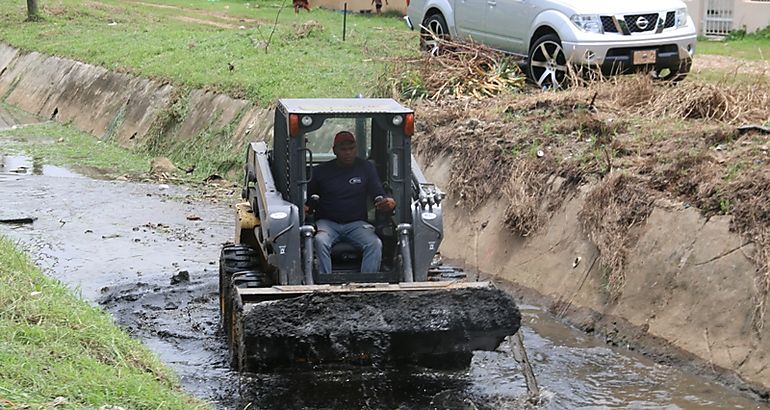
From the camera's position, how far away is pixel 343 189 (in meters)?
10.9

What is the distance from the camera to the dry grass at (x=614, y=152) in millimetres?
11750

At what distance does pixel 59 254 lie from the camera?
14.8 m

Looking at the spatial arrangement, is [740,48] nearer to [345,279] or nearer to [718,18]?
[718,18]

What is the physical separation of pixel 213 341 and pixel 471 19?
31.9 feet

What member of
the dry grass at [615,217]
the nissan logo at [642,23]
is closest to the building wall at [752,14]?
the nissan logo at [642,23]

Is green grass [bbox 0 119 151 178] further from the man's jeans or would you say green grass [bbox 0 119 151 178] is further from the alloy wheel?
the man's jeans

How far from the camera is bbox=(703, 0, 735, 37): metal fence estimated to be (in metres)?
27.7

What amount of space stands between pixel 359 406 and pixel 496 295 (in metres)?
1.40

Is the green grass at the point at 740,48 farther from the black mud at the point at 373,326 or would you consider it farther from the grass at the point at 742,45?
the black mud at the point at 373,326

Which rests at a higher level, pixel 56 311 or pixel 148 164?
pixel 56 311

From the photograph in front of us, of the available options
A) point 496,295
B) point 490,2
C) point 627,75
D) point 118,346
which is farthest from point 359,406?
point 490,2

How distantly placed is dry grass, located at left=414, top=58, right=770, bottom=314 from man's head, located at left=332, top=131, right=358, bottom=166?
2.93m

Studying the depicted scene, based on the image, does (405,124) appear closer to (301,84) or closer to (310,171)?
(310,171)

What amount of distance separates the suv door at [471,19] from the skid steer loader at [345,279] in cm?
807
